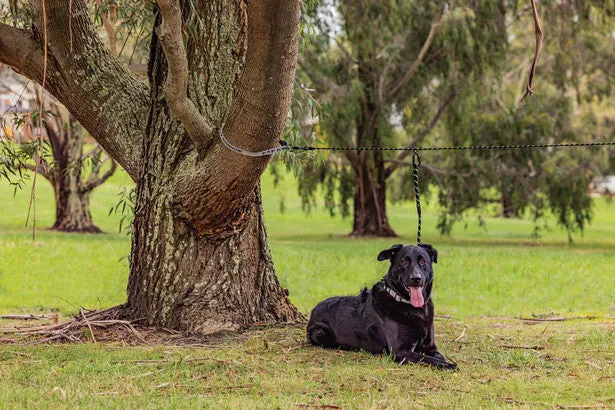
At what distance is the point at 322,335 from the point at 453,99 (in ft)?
56.0

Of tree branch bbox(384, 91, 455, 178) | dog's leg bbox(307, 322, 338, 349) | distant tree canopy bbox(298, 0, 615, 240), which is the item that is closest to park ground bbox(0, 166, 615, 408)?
dog's leg bbox(307, 322, 338, 349)

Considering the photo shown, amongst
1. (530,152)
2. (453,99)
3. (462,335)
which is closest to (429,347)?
(462,335)

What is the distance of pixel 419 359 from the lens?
20.4 feet

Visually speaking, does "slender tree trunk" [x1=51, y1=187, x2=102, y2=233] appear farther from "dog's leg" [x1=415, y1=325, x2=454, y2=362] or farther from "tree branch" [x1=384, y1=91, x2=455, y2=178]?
"dog's leg" [x1=415, y1=325, x2=454, y2=362]

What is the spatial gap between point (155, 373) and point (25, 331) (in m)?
2.24

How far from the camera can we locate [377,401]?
5.01m

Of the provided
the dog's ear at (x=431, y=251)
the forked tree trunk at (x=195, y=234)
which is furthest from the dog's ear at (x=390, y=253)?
the forked tree trunk at (x=195, y=234)

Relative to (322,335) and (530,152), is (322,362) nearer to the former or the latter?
(322,335)

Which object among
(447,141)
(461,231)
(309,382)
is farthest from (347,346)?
(461,231)

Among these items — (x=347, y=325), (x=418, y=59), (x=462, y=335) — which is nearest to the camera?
(x=347, y=325)

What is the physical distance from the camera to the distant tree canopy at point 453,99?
21516mm

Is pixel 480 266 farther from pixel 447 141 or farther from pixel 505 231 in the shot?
pixel 505 231

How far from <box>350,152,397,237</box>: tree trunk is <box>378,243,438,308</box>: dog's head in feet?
58.5

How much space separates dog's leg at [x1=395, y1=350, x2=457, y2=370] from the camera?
6.08 metres
